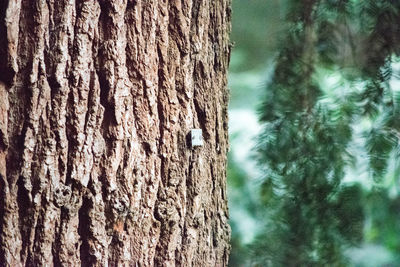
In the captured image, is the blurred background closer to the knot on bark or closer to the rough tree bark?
the rough tree bark

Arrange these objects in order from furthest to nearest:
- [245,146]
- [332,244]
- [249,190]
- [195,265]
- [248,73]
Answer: [248,73]
[245,146]
[249,190]
[332,244]
[195,265]

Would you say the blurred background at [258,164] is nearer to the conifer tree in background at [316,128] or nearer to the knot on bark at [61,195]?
the conifer tree in background at [316,128]

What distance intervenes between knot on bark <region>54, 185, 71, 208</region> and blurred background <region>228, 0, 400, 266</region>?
786 mm

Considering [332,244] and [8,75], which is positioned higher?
[8,75]

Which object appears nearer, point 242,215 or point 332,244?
point 332,244

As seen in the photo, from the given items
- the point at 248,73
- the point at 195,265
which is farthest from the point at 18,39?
the point at 248,73

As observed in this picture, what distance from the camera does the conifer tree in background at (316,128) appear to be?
173cm

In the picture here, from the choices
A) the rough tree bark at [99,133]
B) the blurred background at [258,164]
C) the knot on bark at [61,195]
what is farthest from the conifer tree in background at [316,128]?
the knot on bark at [61,195]

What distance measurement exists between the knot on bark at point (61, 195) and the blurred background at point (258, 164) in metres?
0.79

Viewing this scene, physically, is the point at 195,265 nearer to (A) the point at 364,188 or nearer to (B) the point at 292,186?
(B) the point at 292,186

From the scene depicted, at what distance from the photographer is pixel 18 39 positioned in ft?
3.67

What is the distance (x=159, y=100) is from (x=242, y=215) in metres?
1.43

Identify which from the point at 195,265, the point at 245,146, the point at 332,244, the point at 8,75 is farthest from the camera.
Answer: the point at 245,146

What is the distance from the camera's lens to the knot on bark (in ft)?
3.64
